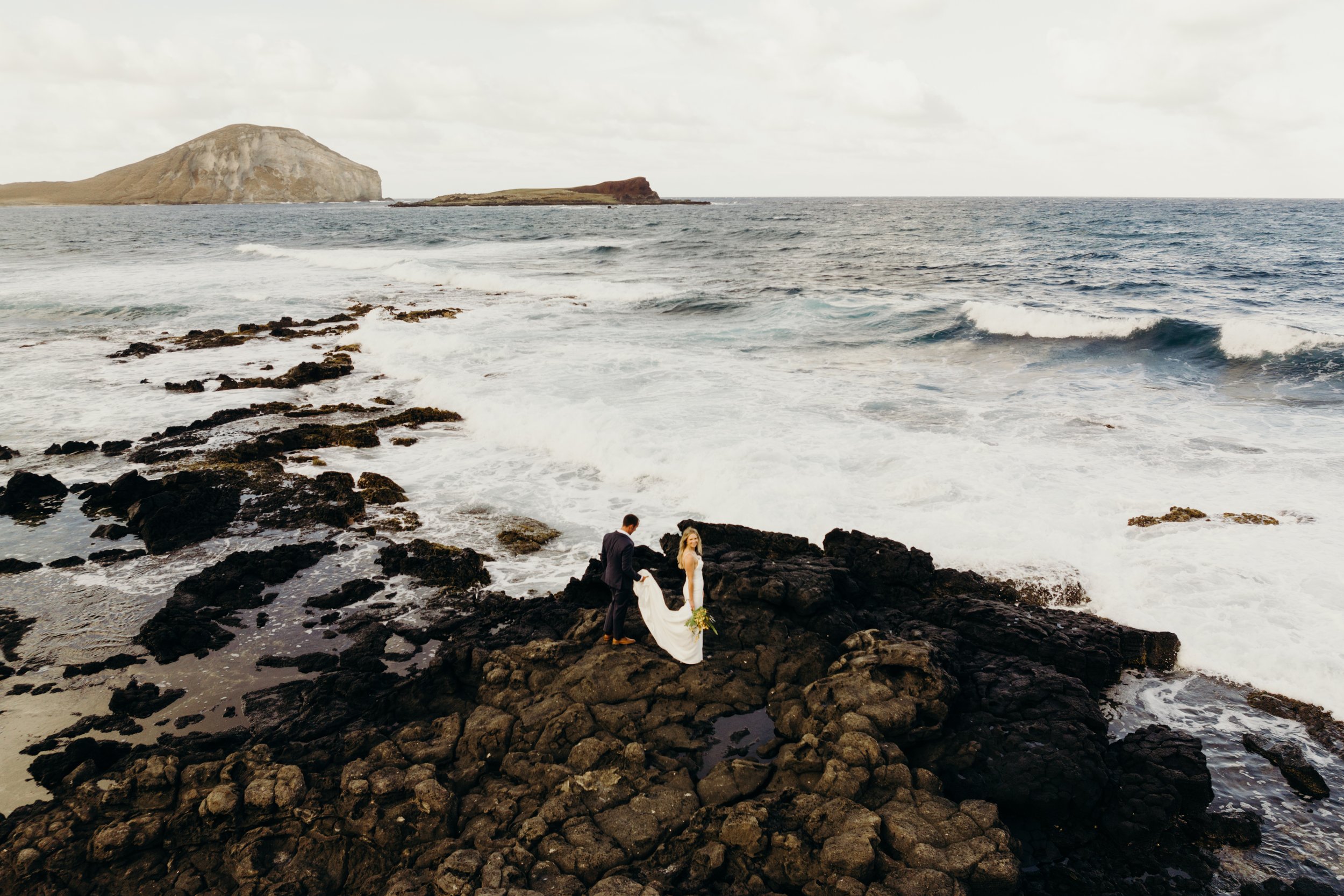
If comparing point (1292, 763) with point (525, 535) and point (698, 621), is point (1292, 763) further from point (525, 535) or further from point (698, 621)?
point (525, 535)

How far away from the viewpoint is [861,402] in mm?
19219

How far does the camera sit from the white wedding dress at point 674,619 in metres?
7.93

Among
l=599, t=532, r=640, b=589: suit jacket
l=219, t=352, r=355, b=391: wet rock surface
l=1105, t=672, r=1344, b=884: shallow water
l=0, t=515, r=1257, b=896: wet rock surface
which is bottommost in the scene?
l=1105, t=672, r=1344, b=884: shallow water

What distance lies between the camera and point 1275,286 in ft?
122

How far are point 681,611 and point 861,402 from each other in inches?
493

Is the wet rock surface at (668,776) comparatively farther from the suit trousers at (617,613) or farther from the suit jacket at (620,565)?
the suit jacket at (620,565)

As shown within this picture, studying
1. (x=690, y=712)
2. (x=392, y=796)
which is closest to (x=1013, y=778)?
(x=690, y=712)

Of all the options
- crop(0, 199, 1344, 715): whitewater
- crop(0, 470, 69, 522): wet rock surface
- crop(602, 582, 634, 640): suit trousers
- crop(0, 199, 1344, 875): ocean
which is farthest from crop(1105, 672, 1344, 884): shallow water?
crop(0, 470, 69, 522): wet rock surface

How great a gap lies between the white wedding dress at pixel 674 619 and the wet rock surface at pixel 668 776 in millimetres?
200

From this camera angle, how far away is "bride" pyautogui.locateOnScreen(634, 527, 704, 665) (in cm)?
794

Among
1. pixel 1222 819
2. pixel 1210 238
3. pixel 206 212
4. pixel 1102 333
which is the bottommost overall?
pixel 1222 819

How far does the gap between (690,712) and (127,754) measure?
5.42 meters

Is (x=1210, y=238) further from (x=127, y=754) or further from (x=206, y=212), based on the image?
(x=206, y=212)

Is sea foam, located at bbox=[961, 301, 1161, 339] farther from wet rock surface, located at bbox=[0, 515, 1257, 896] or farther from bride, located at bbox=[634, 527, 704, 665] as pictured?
bride, located at bbox=[634, 527, 704, 665]
